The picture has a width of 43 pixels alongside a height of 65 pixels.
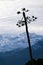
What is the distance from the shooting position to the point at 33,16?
5250cm

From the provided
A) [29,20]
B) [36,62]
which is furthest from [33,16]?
[36,62]

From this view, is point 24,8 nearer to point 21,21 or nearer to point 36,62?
point 21,21

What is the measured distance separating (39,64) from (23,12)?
46.6 feet

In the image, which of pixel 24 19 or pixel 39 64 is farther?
pixel 39 64

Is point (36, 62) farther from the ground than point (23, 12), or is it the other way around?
point (23, 12)

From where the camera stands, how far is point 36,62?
200 ft

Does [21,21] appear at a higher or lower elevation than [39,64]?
higher

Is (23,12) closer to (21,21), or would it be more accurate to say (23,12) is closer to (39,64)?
(21,21)

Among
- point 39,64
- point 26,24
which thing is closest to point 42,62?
point 39,64

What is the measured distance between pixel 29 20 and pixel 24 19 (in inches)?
35.1

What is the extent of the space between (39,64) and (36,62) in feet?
3.30

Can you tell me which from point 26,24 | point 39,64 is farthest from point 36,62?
point 26,24

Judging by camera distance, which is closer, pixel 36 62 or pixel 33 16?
pixel 33 16

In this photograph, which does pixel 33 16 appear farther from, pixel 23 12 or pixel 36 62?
pixel 36 62
